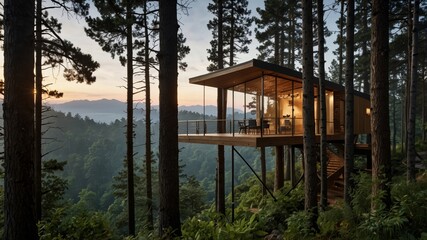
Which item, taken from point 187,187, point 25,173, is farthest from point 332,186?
point 187,187

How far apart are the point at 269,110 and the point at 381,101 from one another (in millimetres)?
13630

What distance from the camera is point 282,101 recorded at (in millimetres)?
18359

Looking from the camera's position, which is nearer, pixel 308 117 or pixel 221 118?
pixel 308 117

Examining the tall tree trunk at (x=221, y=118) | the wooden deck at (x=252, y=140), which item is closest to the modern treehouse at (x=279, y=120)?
the wooden deck at (x=252, y=140)

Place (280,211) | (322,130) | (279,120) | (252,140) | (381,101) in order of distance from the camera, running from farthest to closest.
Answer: (279,120) < (280,211) < (252,140) < (322,130) < (381,101)

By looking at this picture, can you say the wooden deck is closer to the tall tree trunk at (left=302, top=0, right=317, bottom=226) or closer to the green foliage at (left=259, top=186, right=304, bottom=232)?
the tall tree trunk at (left=302, top=0, right=317, bottom=226)

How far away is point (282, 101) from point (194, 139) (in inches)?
352

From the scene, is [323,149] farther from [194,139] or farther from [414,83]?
[194,139]

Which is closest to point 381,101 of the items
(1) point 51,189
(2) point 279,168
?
(2) point 279,168

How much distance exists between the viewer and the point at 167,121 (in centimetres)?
586

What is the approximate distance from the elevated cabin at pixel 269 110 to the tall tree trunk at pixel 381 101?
13.6ft

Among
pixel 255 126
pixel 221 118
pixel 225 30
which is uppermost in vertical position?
pixel 225 30

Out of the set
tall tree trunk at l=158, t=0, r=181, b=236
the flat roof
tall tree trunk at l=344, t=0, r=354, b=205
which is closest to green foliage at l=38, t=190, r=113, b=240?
tall tree trunk at l=158, t=0, r=181, b=236

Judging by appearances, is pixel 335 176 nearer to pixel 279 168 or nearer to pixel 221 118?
pixel 279 168
